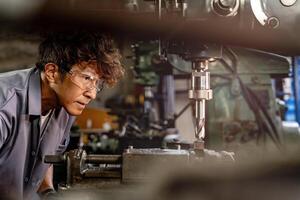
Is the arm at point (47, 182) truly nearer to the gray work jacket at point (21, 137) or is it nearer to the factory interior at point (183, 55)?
the gray work jacket at point (21, 137)

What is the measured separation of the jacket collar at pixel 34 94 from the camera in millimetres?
1228

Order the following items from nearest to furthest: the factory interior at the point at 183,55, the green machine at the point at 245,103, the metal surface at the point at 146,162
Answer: the factory interior at the point at 183,55, the metal surface at the point at 146,162, the green machine at the point at 245,103

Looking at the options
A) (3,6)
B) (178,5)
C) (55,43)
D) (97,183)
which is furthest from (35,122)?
(3,6)

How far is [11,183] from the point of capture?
128 cm

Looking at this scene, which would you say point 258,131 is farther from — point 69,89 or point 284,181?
point 284,181

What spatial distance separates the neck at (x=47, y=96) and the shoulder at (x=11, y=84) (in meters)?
0.06

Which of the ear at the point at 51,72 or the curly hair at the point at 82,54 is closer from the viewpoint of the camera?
the curly hair at the point at 82,54

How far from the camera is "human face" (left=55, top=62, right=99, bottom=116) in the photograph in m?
1.24

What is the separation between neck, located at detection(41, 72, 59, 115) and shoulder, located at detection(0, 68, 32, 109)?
6cm

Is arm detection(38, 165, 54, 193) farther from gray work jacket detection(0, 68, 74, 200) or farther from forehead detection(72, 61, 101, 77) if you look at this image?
forehead detection(72, 61, 101, 77)

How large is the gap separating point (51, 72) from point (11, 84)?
0.13m

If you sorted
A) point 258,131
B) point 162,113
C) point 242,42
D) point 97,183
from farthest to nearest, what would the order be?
point 162,113
point 258,131
point 97,183
point 242,42

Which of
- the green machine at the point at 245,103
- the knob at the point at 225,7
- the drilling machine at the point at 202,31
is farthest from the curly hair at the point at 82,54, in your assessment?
the green machine at the point at 245,103

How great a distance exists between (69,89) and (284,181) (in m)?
0.83
